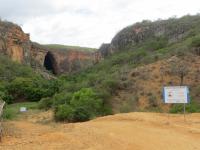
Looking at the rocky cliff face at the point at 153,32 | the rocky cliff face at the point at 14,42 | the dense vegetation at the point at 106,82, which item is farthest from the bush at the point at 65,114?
the rocky cliff face at the point at 14,42

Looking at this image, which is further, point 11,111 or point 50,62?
point 50,62

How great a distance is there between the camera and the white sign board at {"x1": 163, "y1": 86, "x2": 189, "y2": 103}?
19.9m

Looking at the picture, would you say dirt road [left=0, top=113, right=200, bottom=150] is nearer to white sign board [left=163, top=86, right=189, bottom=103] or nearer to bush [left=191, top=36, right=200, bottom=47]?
white sign board [left=163, top=86, right=189, bottom=103]

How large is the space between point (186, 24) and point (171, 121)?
53.1 meters

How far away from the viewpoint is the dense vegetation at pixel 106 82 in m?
32.2

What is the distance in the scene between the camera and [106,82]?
137 feet

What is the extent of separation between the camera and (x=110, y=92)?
1601 inches

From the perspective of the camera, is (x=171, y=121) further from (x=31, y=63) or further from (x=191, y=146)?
(x=31, y=63)

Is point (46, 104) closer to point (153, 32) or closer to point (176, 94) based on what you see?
point (176, 94)

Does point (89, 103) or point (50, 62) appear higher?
point (50, 62)

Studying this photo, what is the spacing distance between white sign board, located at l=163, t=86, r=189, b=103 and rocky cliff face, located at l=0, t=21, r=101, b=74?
69.5 m

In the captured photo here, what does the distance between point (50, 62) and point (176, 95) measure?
94617 mm

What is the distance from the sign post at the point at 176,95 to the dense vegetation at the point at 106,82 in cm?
844

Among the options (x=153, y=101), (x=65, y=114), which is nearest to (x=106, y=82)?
(x=153, y=101)
